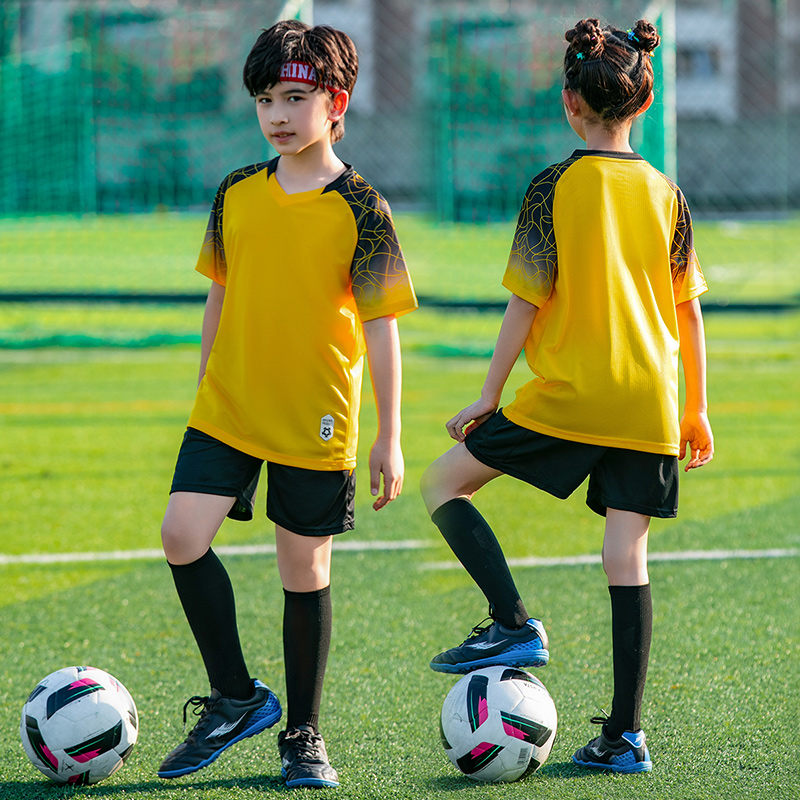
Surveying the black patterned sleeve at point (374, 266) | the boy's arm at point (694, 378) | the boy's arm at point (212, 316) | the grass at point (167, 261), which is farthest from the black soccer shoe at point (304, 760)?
the grass at point (167, 261)

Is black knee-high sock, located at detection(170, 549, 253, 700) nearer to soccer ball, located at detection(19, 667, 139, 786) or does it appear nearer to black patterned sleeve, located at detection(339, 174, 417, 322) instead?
soccer ball, located at detection(19, 667, 139, 786)

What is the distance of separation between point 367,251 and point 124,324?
380 inches

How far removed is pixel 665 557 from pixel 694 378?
1.80m

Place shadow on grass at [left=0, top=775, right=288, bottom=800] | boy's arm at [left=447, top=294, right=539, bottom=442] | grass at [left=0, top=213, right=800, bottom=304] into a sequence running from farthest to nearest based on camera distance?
grass at [left=0, top=213, right=800, bottom=304] < boy's arm at [left=447, top=294, right=539, bottom=442] < shadow on grass at [left=0, top=775, right=288, bottom=800]

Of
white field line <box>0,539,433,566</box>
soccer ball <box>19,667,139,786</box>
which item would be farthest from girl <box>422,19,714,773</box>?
white field line <box>0,539,433,566</box>

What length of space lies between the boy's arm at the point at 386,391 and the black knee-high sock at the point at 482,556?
8.5 inches

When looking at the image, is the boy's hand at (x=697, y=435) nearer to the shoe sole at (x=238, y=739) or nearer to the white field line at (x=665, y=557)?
the shoe sole at (x=238, y=739)

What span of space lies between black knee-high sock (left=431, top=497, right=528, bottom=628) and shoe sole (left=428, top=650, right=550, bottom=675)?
8 cm

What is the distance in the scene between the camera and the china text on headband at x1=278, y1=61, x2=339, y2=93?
2.46m

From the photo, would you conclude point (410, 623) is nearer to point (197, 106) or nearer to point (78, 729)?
point (78, 729)

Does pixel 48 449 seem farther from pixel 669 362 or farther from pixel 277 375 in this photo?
pixel 669 362

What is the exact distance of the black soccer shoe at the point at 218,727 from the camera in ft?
8.16

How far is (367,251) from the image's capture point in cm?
250

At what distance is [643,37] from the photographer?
2.50 m
